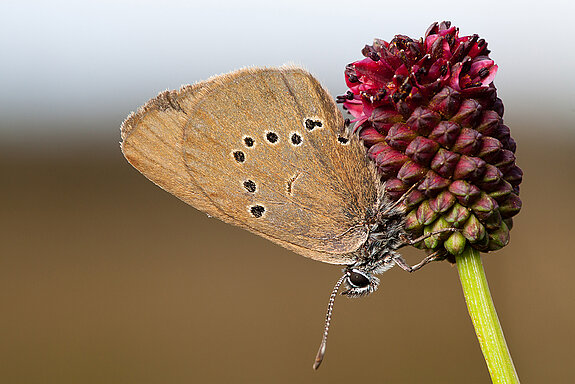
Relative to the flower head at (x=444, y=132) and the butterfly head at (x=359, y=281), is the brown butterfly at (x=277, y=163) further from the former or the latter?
the flower head at (x=444, y=132)

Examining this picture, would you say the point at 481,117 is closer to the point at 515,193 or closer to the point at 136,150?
the point at 515,193

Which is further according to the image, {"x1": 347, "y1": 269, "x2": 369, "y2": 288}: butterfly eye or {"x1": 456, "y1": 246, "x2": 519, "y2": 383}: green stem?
{"x1": 347, "y1": 269, "x2": 369, "y2": 288}: butterfly eye

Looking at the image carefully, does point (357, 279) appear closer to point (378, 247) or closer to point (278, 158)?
point (378, 247)

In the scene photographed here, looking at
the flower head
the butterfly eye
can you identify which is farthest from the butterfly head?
the flower head

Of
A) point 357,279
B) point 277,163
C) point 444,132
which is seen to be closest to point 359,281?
point 357,279

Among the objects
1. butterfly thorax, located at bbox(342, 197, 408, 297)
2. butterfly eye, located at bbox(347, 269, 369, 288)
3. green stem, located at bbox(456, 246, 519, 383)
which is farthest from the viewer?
butterfly eye, located at bbox(347, 269, 369, 288)

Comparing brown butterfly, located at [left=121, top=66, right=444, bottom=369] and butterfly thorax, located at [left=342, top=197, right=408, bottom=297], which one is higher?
brown butterfly, located at [left=121, top=66, right=444, bottom=369]

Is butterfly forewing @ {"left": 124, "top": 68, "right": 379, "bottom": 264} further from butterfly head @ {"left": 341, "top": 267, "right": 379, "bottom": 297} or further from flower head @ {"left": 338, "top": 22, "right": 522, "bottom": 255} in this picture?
flower head @ {"left": 338, "top": 22, "right": 522, "bottom": 255}

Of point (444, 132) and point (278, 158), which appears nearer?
point (444, 132)

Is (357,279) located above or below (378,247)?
below
